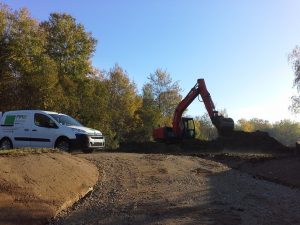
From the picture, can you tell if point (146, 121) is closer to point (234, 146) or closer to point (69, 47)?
point (69, 47)

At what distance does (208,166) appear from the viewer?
2005 centimetres

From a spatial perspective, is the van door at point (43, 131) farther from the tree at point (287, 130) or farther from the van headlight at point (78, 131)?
Result: the tree at point (287, 130)

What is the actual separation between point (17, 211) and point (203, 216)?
12.3 ft

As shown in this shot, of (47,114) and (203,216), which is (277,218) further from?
(47,114)

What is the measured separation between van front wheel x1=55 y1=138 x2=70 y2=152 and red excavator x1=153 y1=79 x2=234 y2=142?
15885mm

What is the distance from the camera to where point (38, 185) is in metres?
11.5

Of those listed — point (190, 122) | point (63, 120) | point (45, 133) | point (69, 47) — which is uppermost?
point (69, 47)

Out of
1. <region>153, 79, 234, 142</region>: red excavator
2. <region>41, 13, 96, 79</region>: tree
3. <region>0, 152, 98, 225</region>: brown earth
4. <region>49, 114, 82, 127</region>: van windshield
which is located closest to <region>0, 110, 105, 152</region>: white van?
<region>49, 114, 82, 127</region>: van windshield

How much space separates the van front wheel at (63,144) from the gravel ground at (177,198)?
2837 millimetres

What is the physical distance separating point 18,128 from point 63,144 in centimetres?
250

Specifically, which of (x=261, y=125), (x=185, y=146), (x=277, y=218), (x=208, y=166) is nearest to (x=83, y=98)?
(x=185, y=146)

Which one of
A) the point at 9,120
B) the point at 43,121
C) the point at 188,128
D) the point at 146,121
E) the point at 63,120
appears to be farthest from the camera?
the point at 146,121

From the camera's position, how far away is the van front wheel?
70.4 ft

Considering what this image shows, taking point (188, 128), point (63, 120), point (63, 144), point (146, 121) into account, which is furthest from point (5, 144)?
point (146, 121)
